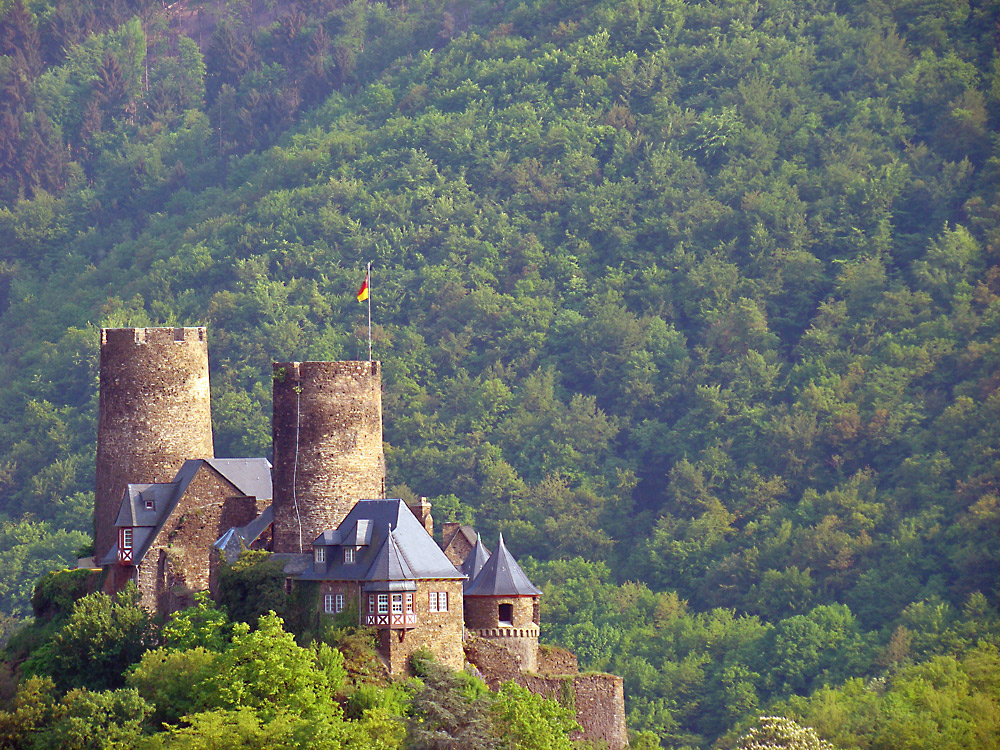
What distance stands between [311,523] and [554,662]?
786 cm

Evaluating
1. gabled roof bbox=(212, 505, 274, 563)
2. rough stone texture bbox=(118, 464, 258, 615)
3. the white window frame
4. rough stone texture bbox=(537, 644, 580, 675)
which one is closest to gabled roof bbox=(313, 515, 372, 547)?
the white window frame

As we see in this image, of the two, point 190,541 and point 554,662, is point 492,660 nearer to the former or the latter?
point 554,662

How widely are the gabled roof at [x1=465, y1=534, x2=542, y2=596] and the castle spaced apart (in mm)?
42

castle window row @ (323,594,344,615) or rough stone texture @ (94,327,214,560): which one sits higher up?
rough stone texture @ (94,327,214,560)

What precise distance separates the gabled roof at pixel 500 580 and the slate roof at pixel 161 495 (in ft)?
25.7

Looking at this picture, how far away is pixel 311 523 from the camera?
5653 cm

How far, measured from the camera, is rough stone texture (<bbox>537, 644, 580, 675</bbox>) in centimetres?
5700

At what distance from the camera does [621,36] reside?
149250 mm

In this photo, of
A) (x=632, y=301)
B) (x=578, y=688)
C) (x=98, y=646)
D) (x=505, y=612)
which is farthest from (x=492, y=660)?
(x=632, y=301)

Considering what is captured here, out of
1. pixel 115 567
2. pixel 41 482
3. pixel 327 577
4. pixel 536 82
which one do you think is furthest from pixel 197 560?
pixel 536 82

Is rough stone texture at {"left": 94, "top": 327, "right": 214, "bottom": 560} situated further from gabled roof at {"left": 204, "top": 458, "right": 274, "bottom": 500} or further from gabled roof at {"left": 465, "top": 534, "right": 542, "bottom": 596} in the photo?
gabled roof at {"left": 465, "top": 534, "right": 542, "bottom": 596}

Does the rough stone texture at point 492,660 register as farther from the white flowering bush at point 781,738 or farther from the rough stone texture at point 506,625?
the white flowering bush at point 781,738

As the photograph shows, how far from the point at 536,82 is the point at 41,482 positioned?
48303 millimetres

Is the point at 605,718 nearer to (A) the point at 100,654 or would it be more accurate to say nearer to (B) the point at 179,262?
(A) the point at 100,654
